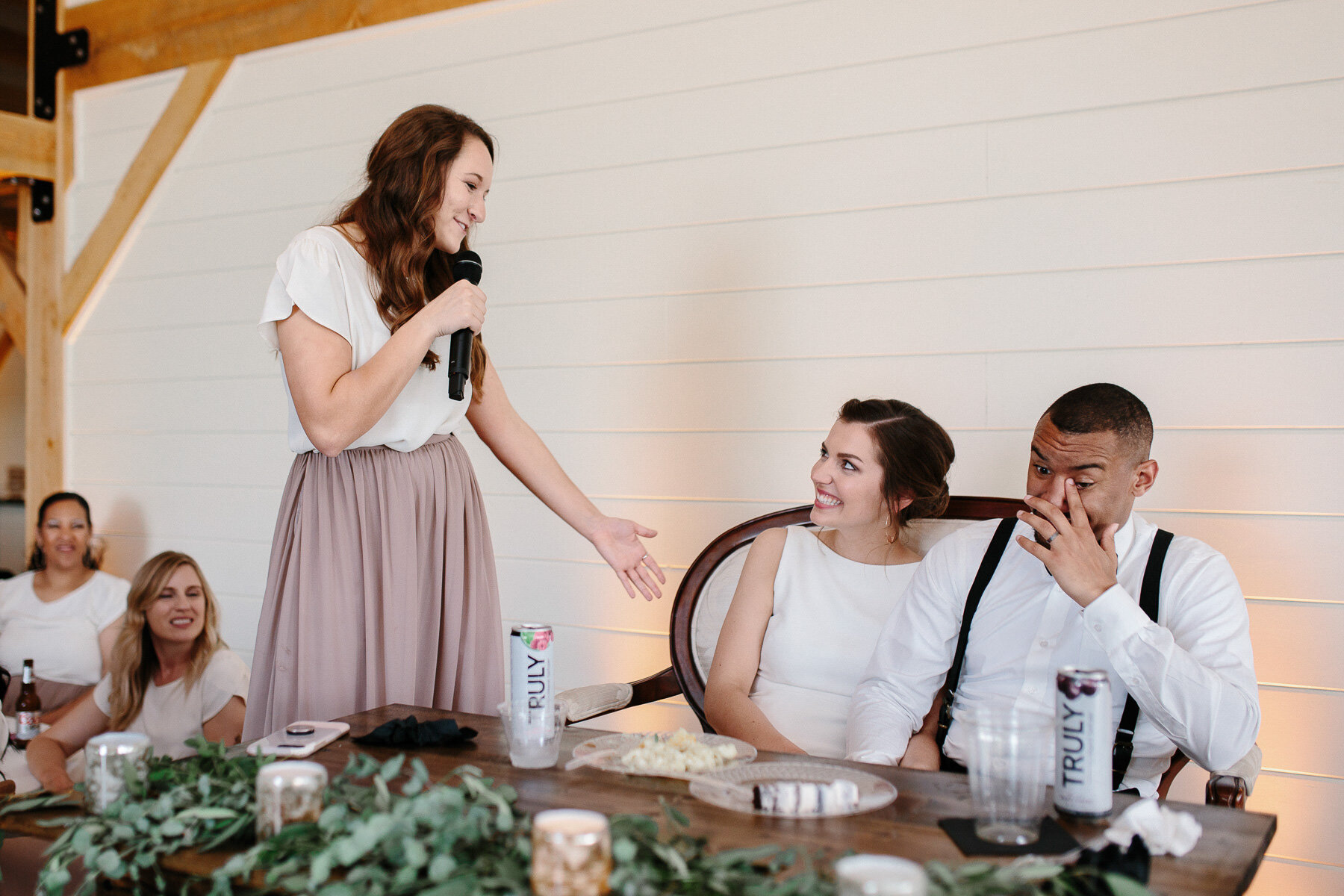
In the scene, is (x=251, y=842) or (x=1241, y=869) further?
(x=251, y=842)

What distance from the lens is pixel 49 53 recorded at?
4.12 metres

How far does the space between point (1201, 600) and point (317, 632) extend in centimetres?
152

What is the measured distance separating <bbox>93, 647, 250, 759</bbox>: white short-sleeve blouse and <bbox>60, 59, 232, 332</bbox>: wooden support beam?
70.6 inches

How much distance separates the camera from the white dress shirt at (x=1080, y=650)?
1646 mm

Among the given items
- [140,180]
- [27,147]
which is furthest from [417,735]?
[27,147]

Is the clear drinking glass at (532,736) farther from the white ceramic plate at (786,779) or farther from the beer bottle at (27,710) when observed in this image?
the beer bottle at (27,710)

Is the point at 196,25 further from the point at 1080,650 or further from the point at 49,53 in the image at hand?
the point at 1080,650

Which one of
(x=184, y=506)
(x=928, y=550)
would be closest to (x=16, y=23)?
(x=184, y=506)

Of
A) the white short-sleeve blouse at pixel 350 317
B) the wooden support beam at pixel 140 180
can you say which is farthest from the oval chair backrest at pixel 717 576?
the wooden support beam at pixel 140 180

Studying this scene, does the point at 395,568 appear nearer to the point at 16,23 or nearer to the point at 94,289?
the point at 94,289

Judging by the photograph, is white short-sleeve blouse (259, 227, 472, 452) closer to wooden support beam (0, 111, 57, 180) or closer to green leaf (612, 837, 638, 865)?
green leaf (612, 837, 638, 865)

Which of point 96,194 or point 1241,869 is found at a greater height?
point 96,194

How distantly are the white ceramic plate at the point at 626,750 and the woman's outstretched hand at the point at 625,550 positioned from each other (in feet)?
1.97

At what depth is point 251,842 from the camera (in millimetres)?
1161
